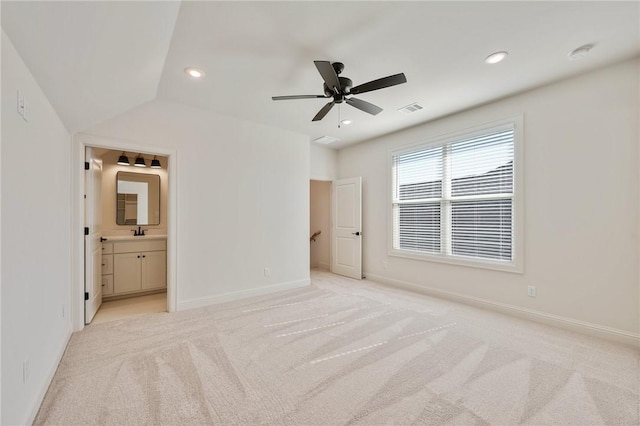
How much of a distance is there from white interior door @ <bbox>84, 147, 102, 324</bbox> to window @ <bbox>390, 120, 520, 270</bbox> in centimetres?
432

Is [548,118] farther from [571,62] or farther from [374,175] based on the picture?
[374,175]

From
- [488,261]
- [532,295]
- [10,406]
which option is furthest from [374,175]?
[10,406]

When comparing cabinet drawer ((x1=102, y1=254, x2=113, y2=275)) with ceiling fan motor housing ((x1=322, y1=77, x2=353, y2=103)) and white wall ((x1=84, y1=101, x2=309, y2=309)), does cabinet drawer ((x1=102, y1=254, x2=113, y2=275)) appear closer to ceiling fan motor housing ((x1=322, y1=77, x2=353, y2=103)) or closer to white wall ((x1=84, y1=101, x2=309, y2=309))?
white wall ((x1=84, y1=101, x2=309, y2=309))

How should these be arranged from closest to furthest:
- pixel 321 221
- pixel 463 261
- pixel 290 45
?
pixel 290 45 → pixel 463 261 → pixel 321 221

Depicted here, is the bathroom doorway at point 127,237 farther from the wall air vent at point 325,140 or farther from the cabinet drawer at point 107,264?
the wall air vent at point 325,140

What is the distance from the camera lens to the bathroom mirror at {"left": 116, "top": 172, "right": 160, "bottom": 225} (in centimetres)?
438

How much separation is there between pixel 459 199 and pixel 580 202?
1.31 metres

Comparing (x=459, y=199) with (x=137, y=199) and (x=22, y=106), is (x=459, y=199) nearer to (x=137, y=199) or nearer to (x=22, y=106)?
(x=22, y=106)

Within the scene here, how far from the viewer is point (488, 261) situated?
12.1 feet

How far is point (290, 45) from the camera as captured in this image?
2387 millimetres

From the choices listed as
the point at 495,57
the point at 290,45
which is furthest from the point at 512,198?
the point at 290,45

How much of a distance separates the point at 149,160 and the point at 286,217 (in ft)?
8.24

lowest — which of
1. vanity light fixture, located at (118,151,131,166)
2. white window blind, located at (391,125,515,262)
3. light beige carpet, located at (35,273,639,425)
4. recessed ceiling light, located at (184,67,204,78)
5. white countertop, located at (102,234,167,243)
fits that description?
light beige carpet, located at (35,273,639,425)

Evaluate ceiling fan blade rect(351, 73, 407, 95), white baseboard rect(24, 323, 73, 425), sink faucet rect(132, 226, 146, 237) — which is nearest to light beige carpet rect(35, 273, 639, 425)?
white baseboard rect(24, 323, 73, 425)
